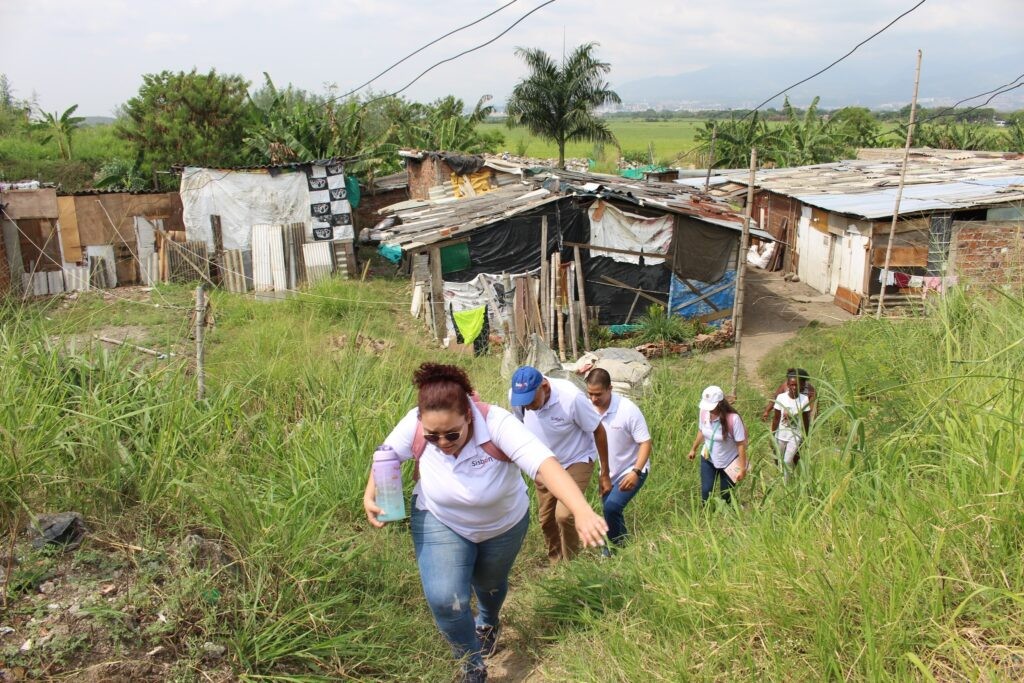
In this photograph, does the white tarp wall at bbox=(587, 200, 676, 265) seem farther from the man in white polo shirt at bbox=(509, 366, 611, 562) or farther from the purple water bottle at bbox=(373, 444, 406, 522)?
the purple water bottle at bbox=(373, 444, 406, 522)

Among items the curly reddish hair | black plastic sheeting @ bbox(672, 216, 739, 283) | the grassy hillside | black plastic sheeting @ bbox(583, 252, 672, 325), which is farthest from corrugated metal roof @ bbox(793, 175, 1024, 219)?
the curly reddish hair

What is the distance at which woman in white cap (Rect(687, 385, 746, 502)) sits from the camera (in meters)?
5.58

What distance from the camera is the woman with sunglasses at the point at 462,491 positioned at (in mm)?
3150

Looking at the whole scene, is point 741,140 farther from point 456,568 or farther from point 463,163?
point 456,568

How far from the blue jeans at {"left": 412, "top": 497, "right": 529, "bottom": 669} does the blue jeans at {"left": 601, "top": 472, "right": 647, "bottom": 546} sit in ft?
5.31

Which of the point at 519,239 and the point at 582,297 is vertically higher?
the point at 519,239

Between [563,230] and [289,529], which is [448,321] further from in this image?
[289,529]

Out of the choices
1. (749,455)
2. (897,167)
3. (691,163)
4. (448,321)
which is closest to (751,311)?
(448,321)

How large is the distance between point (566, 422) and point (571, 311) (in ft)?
34.0

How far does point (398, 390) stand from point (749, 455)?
306 cm

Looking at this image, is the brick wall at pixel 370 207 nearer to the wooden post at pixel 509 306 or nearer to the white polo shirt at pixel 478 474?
the wooden post at pixel 509 306

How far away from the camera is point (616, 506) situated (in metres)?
5.10

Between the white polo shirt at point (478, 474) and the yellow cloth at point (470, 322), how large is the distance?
38.0 feet

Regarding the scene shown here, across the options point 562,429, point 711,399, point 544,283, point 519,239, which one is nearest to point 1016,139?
point 544,283
